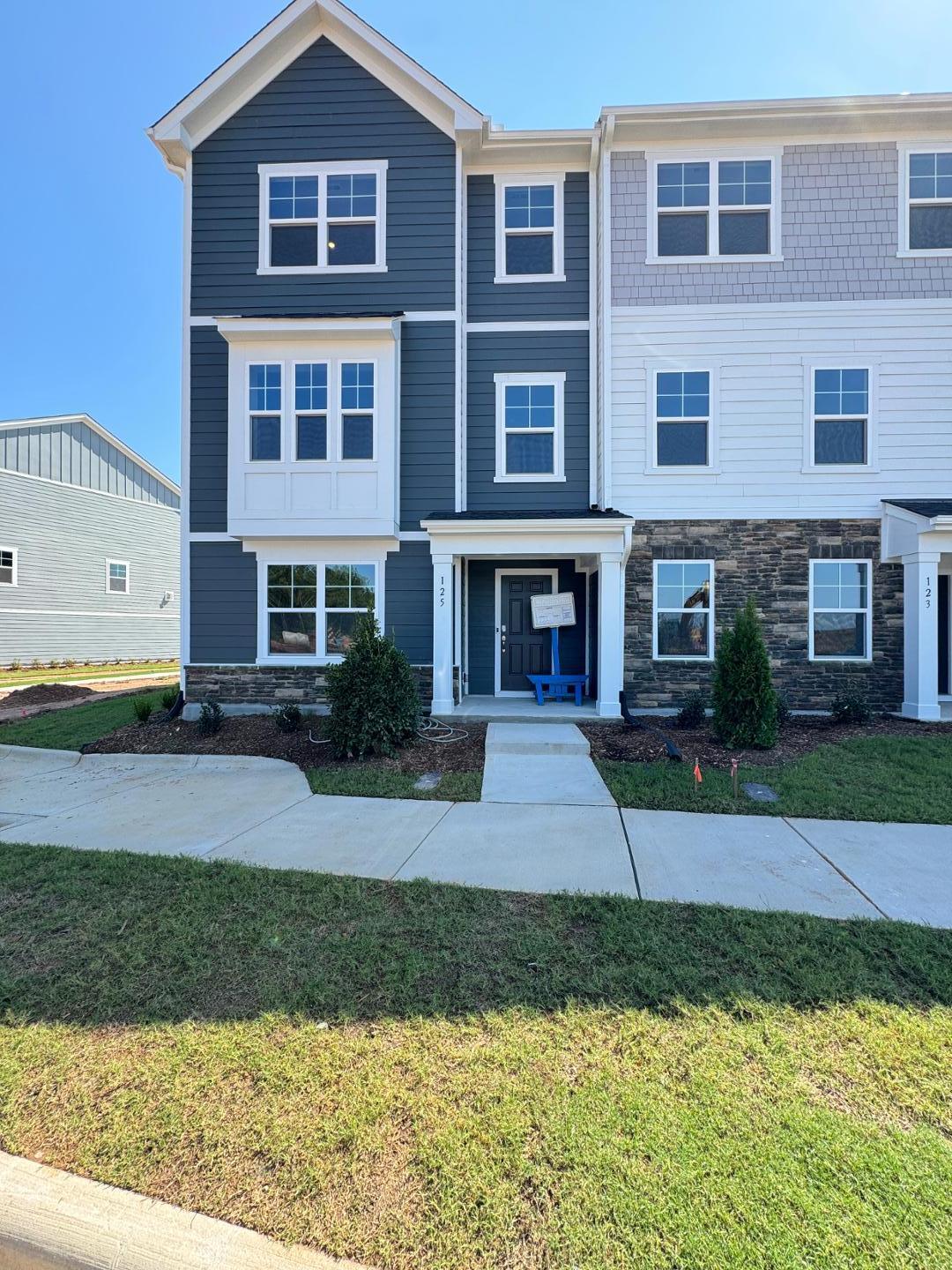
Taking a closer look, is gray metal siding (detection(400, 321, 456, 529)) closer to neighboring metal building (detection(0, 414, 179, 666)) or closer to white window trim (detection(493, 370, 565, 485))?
white window trim (detection(493, 370, 565, 485))

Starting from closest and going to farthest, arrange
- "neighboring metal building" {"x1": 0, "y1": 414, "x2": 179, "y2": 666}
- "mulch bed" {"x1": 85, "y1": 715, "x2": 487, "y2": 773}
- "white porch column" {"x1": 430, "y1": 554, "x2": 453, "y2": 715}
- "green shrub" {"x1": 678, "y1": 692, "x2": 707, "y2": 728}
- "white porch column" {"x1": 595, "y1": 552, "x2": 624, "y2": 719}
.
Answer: "mulch bed" {"x1": 85, "y1": 715, "x2": 487, "y2": 773} → "green shrub" {"x1": 678, "y1": 692, "x2": 707, "y2": 728} → "white porch column" {"x1": 595, "y1": 552, "x2": 624, "y2": 719} → "white porch column" {"x1": 430, "y1": 554, "x2": 453, "y2": 715} → "neighboring metal building" {"x1": 0, "y1": 414, "x2": 179, "y2": 666}

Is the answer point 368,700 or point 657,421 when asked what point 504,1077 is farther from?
point 657,421

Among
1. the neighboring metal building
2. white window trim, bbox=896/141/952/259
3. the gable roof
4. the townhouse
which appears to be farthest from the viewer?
the neighboring metal building

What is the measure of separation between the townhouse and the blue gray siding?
79cm

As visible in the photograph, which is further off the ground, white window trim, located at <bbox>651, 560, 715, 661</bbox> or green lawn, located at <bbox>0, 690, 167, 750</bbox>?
white window trim, located at <bbox>651, 560, 715, 661</bbox>

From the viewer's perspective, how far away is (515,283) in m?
10.7

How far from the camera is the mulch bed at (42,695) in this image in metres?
12.9

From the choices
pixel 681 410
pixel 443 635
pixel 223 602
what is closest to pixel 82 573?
pixel 223 602

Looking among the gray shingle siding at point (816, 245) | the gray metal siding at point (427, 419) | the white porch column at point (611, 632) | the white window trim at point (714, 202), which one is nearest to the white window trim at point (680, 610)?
the white porch column at point (611, 632)

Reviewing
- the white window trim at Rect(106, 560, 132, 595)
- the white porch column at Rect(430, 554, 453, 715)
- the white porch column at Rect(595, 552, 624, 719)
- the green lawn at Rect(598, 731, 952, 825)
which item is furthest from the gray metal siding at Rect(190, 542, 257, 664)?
the white window trim at Rect(106, 560, 132, 595)

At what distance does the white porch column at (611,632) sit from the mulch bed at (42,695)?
36.4 feet

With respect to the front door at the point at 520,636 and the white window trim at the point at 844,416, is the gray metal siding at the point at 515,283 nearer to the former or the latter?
the white window trim at the point at 844,416

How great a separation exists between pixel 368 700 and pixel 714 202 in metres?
9.75

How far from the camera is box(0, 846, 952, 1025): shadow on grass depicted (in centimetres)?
283
